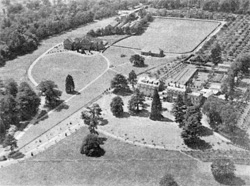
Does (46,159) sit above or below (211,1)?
below

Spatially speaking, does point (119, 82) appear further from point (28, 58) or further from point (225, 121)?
point (28, 58)

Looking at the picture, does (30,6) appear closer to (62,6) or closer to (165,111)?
(62,6)

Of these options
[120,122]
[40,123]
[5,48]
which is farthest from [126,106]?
[5,48]

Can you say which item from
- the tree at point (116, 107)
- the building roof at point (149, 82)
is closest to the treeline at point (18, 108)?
the tree at point (116, 107)

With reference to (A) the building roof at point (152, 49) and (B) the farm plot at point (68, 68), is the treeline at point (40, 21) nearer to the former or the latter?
(B) the farm plot at point (68, 68)

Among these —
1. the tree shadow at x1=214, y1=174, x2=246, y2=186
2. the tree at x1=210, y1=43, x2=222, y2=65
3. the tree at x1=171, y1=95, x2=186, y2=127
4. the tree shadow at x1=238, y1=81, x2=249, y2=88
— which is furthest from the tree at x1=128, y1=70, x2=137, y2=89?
the tree shadow at x1=214, y1=174, x2=246, y2=186

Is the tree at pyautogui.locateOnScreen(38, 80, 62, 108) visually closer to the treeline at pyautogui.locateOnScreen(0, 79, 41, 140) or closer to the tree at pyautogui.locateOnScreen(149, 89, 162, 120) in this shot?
the treeline at pyautogui.locateOnScreen(0, 79, 41, 140)
